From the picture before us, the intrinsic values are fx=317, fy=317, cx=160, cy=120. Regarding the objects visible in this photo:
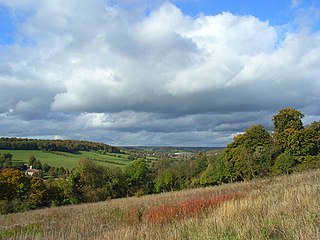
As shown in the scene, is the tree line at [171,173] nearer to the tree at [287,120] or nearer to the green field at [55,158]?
the tree at [287,120]

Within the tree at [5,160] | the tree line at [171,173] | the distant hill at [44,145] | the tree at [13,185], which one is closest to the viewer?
the tree line at [171,173]

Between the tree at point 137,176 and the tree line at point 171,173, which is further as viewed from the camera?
the tree at point 137,176

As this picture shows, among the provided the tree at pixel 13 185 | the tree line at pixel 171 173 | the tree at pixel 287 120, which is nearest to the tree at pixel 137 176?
the tree line at pixel 171 173

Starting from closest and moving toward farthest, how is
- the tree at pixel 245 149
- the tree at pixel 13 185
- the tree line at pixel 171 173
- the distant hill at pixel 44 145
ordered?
1. the tree line at pixel 171 173
2. the tree at pixel 245 149
3. the tree at pixel 13 185
4. the distant hill at pixel 44 145

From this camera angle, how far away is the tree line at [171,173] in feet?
163

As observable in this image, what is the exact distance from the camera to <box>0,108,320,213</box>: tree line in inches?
1951

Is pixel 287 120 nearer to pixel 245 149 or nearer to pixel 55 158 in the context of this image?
pixel 245 149

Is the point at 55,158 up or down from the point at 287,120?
down

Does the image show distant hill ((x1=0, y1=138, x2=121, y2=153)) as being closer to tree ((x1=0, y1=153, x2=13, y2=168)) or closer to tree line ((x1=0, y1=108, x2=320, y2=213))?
tree ((x1=0, y1=153, x2=13, y2=168))

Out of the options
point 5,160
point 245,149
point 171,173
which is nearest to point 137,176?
point 171,173

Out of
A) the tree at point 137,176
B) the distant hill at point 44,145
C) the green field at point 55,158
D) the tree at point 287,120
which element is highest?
the tree at point 287,120

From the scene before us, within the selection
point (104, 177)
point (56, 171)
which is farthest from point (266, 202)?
point (56, 171)

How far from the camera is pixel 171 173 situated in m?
70.7

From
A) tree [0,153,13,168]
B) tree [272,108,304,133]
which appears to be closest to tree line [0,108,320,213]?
tree [272,108,304,133]
